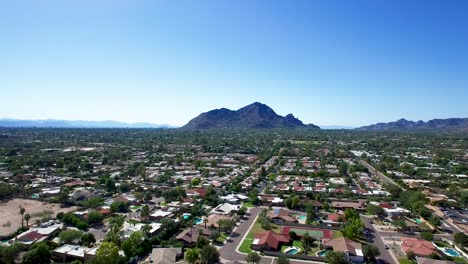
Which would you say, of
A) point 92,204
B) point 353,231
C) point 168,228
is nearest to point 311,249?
point 353,231

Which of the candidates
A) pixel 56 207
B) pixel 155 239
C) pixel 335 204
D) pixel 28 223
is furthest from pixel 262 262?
pixel 56 207

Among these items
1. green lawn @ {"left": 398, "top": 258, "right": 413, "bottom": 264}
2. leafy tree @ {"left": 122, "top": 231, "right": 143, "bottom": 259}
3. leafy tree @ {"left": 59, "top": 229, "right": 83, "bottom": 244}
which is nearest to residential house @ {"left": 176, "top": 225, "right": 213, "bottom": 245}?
leafy tree @ {"left": 122, "top": 231, "right": 143, "bottom": 259}

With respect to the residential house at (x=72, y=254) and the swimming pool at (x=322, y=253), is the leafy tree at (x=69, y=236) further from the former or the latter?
the swimming pool at (x=322, y=253)

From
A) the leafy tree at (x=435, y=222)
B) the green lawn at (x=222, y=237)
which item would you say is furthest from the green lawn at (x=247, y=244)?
the leafy tree at (x=435, y=222)

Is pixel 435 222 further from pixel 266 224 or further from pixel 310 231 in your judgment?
pixel 266 224

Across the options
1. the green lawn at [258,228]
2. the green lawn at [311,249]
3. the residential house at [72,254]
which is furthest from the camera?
the green lawn at [258,228]

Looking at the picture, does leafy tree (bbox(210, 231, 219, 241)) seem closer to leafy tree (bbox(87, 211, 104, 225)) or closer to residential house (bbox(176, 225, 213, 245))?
residential house (bbox(176, 225, 213, 245))
